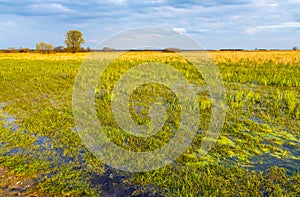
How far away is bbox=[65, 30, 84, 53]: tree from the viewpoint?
7075 cm

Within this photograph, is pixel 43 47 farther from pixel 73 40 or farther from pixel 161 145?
pixel 161 145

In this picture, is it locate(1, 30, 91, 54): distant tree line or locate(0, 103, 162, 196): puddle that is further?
locate(1, 30, 91, 54): distant tree line

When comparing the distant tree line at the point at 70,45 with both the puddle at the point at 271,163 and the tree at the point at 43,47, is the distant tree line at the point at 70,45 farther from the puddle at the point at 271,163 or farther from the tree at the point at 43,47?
the puddle at the point at 271,163

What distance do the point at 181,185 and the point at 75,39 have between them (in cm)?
7373

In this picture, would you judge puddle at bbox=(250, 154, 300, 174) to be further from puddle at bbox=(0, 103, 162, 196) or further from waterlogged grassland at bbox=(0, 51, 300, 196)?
puddle at bbox=(0, 103, 162, 196)

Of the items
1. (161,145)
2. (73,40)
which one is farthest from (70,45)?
(161,145)

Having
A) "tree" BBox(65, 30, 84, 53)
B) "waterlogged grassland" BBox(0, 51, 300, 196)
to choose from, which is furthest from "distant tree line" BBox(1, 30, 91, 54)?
"waterlogged grassland" BBox(0, 51, 300, 196)

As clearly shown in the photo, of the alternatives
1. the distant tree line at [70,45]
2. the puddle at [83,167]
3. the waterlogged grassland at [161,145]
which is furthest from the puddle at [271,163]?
the distant tree line at [70,45]

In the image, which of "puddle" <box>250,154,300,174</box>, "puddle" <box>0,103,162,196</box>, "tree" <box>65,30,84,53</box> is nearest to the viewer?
"puddle" <box>0,103,162,196</box>

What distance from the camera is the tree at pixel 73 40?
70750 mm

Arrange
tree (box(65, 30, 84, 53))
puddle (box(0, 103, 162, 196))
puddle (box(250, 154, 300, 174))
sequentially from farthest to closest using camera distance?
tree (box(65, 30, 84, 53)), puddle (box(250, 154, 300, 174)), puddle (box(0, 103, 162, 196))

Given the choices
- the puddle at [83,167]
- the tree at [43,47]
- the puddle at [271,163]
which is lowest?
the puddle at [83,167]

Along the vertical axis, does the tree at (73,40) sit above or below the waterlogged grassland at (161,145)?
above

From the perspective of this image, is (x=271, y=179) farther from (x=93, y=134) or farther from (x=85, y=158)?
(x=93, y=134)
